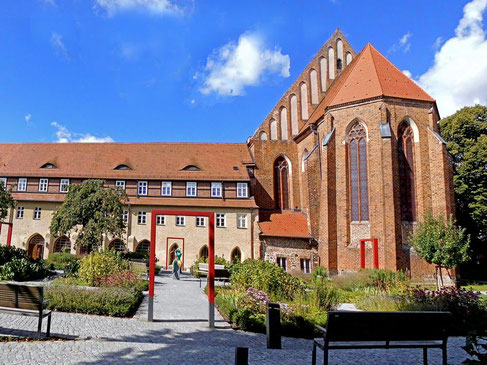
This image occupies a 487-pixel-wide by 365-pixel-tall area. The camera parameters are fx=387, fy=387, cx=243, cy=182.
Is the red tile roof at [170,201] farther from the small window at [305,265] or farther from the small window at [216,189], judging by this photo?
the small window at [305,265]

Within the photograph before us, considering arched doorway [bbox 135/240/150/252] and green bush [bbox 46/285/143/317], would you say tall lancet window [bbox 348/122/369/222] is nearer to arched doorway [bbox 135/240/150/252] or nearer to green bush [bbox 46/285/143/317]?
arched doorway [bbox 135/240/150/252]

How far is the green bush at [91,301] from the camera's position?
9.87m

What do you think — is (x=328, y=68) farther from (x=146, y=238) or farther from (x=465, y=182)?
(x=146, y=238)

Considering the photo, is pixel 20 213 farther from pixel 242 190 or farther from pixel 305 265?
pixel 305 265

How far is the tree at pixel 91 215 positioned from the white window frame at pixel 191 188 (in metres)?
8.44

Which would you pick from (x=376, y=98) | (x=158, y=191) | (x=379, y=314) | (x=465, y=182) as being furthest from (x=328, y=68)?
(x=379, y=314)

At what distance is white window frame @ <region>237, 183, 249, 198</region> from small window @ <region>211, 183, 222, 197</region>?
1449 mm

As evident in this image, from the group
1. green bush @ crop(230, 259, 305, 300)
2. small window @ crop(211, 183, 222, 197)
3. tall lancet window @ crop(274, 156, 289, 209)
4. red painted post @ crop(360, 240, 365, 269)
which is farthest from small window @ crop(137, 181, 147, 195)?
green bush @ crop(230, 259, 305, 300)

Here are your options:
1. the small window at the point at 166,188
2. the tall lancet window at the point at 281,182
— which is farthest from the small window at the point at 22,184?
the tall lancet window at the point at 281,182

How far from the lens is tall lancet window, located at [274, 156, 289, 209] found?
33.0m

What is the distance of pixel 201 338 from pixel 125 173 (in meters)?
25.3

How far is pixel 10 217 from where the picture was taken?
3059 centimetres

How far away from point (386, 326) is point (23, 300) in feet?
21.3

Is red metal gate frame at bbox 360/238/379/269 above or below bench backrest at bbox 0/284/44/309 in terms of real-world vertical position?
above
